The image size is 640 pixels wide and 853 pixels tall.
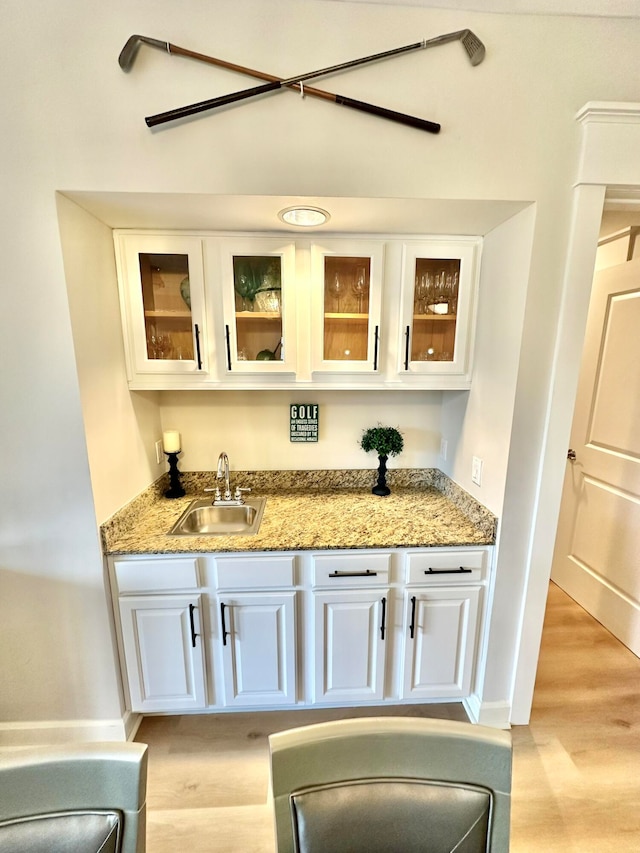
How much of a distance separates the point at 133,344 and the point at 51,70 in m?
0.90

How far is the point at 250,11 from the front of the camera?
1146 millimetres

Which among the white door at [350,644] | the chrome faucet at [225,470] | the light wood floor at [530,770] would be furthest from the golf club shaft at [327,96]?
the light wood floor at [530,770]

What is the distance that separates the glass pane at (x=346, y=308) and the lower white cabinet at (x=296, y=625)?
3.00 feet

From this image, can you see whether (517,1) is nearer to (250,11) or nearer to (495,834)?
(250,11)

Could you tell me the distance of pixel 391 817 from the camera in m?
0.63

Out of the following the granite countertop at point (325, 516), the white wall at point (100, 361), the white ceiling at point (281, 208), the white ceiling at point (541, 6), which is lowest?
the granite countertop at point (325, 516)

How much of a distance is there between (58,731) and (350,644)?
1324mm

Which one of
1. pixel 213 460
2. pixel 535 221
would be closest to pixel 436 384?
pixel 535 221

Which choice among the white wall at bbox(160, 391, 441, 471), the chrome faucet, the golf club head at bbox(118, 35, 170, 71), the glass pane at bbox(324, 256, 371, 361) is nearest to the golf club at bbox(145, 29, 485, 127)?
the golf club head at bbox(118, 35, 170, 71)

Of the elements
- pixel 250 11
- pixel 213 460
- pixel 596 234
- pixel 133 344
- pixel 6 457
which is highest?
pixel 250 11

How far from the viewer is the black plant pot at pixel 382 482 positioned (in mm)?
1965

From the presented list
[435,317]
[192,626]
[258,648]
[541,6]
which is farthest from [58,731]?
[541,6]

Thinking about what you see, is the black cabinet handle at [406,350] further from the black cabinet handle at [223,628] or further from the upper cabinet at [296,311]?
the black cabinet handle at [223,628]

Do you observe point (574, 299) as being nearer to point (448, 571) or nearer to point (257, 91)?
point (448, 571)
